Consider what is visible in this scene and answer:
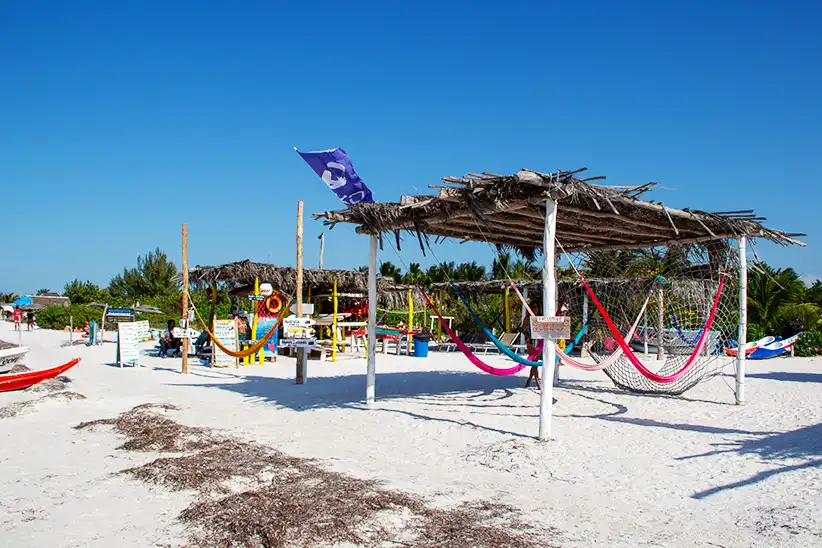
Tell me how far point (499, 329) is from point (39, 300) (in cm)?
3995

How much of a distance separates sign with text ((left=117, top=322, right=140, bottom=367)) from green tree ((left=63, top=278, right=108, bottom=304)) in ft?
87.9

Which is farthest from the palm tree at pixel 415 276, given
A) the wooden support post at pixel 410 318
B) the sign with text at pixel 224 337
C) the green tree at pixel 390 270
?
the sign with text at pixel 224 337

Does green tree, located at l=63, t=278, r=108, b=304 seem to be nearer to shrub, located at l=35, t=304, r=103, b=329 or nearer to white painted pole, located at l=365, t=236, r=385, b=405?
shrub, located at l=35, t=304, r=103, b=329

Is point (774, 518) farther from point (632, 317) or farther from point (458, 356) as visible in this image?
point (458, 356)

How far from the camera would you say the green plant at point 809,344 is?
51.2ft

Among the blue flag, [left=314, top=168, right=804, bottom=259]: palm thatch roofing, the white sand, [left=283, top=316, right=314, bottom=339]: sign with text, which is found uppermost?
the blue flag

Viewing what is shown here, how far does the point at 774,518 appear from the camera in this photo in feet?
11.5

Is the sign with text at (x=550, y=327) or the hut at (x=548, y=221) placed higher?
the hut at (x=548, y=221)

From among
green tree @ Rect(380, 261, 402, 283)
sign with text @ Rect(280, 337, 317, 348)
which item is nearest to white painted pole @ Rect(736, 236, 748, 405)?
sign with text @ Rect(280, 337, 317, 348)

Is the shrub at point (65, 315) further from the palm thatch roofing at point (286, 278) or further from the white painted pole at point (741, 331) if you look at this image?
the white painted pole at point (741, 331)

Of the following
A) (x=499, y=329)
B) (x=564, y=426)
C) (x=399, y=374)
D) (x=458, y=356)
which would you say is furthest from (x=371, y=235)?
(x=499, y=329)

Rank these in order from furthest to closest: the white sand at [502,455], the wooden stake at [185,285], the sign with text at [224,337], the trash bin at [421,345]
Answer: the trash bin at [421,345] < the sign with text at [224,337] < the wooden stake at [185,285] < the white sand at [502,455]

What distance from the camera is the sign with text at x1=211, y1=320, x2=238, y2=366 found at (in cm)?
1320

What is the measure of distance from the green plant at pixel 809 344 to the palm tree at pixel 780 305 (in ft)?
3.21
